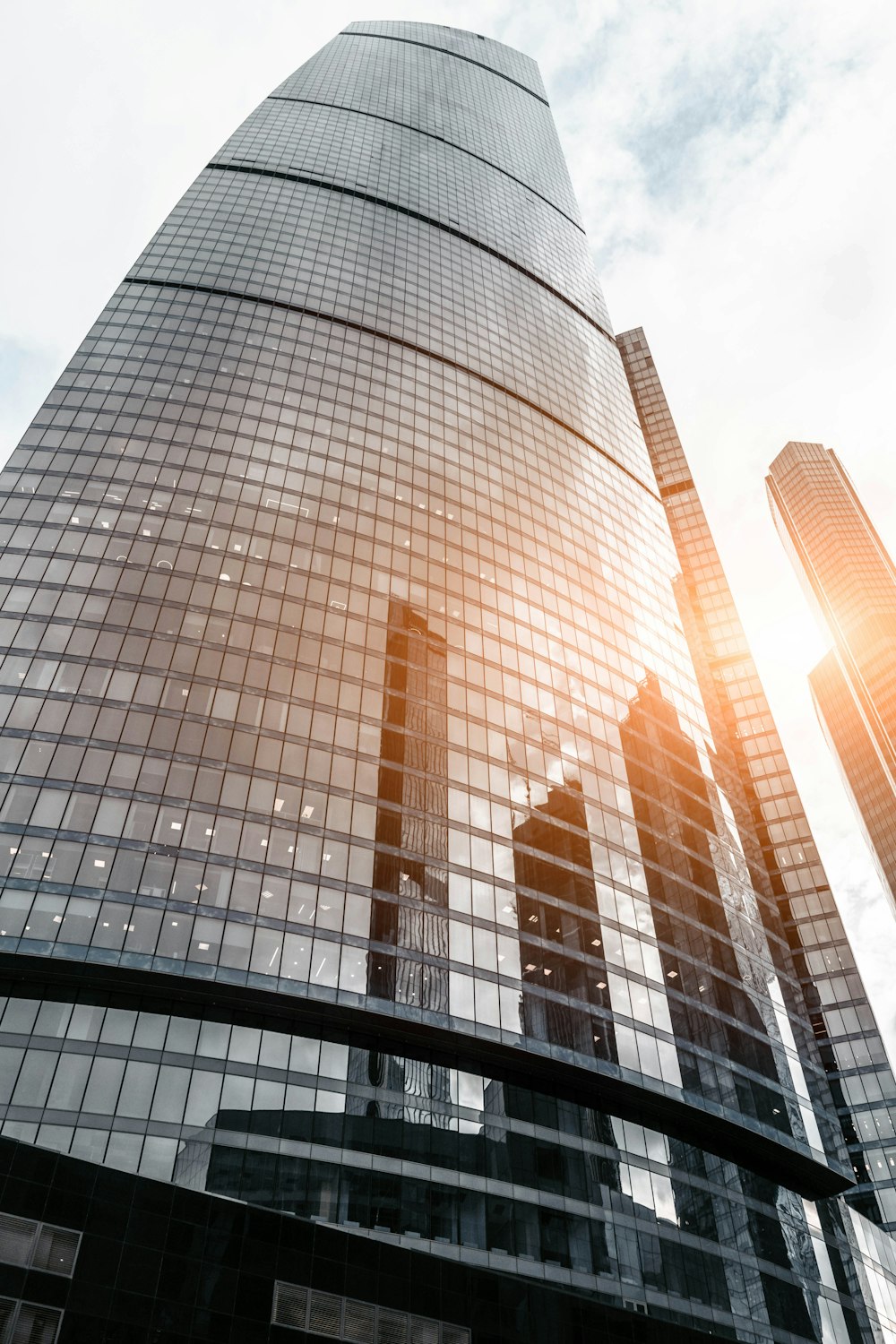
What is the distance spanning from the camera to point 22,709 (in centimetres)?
4734

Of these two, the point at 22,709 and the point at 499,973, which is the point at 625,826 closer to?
the point at 499,973

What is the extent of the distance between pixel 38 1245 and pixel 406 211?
103462mm

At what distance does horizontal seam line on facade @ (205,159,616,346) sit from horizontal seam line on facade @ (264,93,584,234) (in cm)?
Result: 2911

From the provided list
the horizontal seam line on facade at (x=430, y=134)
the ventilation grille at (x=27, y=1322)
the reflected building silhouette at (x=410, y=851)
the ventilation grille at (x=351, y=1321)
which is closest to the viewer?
the ventilation grille at (x=27, y=1322)

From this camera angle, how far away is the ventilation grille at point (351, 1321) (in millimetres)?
31125

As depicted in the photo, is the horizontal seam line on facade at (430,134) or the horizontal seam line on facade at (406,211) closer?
the horizontal seam line on facade at (406,211)

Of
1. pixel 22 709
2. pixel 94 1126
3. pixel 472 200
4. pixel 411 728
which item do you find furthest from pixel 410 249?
pixel 94 1126

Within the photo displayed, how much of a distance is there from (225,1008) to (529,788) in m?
22.9

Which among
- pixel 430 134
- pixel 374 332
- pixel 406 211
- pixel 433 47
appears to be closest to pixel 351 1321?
pixel 374 332

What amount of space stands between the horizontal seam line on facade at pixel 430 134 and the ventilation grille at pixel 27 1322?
133 meters

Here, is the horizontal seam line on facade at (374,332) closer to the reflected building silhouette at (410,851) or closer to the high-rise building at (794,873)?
the high-rise building at (794,873)

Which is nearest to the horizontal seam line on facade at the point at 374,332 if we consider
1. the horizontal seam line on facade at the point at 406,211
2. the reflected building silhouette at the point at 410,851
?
the horizontal seam line on facade at the point at 406,211

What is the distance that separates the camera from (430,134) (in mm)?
132000

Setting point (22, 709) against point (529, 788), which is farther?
point (529, 788)
